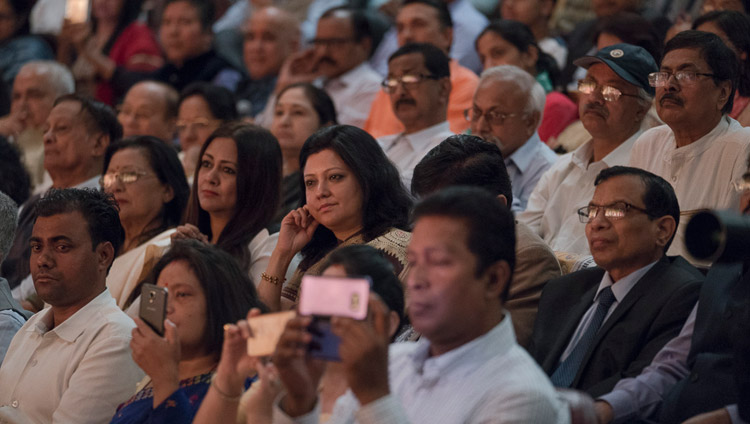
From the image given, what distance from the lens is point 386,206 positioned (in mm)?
3619

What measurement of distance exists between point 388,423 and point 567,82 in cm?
435

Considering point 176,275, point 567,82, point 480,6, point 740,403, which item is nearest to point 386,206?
point 176,275

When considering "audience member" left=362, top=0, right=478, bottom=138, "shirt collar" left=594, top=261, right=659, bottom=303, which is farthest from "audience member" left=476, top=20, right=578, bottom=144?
"shirt collar" left=594, top=261, right=659, bottom=303

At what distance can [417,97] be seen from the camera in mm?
5113

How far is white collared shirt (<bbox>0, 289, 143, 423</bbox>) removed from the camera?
3105mm

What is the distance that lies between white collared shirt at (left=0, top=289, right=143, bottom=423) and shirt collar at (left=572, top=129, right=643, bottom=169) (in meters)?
1.97

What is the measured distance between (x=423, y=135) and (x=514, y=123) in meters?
0.54

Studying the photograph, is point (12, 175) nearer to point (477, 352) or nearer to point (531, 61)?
point (531, 61)

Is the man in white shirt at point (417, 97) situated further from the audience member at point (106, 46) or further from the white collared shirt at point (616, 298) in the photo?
the audience member at point (106, 46)

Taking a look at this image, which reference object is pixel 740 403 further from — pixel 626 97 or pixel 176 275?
pixel 626 97

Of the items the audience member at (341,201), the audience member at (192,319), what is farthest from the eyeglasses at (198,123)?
the audience member at (192,319)

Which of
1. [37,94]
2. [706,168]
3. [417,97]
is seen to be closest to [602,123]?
[706,168]

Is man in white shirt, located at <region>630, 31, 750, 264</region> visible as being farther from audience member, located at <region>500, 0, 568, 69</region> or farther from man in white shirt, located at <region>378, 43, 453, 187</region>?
audience member, located at <region>500, 0, 568, 69</region>

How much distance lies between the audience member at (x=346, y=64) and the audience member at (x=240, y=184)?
204 centimetres
